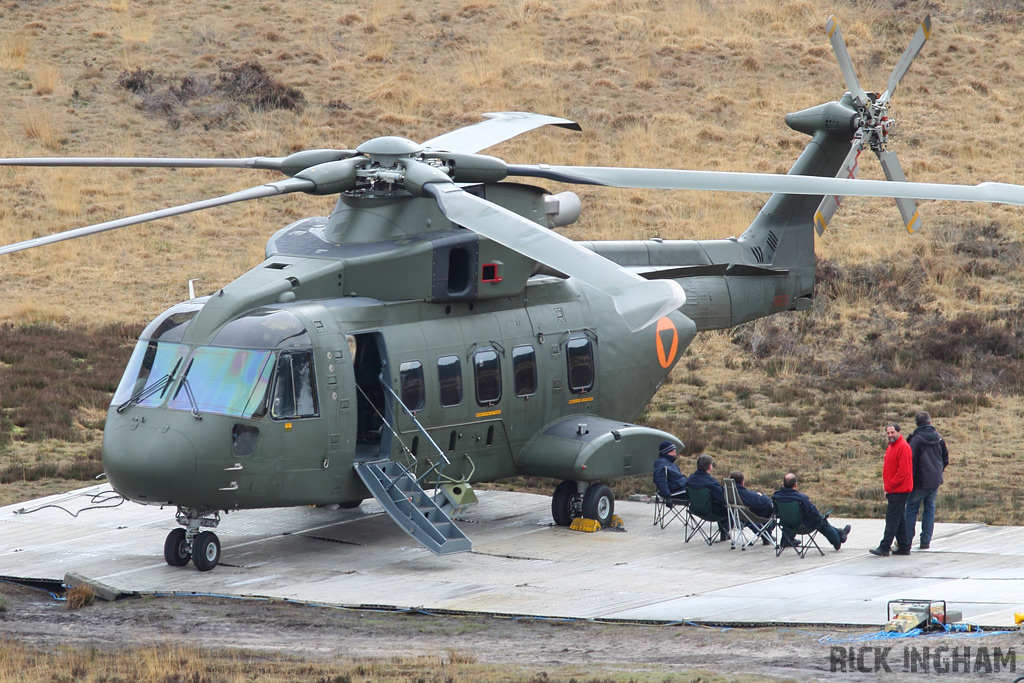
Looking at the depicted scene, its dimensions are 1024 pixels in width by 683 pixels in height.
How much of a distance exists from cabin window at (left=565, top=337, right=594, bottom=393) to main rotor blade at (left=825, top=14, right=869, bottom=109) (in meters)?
5.10

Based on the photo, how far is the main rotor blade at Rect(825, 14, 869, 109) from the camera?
17344 millimetres

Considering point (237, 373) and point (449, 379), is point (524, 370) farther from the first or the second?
point (237, 373)

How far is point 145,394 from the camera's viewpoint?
1426 centimetres

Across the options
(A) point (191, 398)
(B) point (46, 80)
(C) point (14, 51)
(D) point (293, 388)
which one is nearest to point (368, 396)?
(D) point (293, 388)

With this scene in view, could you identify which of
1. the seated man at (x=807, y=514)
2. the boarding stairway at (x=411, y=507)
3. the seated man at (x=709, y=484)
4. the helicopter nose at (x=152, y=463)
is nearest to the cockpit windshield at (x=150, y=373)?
the helicopter nose at (x=152, y=463)

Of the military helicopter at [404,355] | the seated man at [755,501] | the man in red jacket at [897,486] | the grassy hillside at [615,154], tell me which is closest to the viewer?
the military helicopter at [404,355]

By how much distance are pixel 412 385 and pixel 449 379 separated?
57cm

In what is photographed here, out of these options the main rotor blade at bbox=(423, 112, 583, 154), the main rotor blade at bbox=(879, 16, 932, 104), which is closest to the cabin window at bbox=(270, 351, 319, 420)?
the main rotor blade at bbox=(423, 112, 583, 154)

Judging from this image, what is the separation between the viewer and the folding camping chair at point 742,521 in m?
15.0

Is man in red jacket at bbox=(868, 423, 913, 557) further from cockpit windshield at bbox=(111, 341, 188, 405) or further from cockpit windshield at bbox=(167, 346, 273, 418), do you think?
cockpit windshield at bbox=(111, 341, 188, 405)

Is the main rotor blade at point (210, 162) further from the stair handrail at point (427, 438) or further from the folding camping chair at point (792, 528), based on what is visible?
the folding camping chair at point (792, 528)

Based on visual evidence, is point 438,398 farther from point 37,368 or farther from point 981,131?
point 981,131

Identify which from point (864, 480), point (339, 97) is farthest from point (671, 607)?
point (339, 97)

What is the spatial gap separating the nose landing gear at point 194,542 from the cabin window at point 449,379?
2.96 meters
